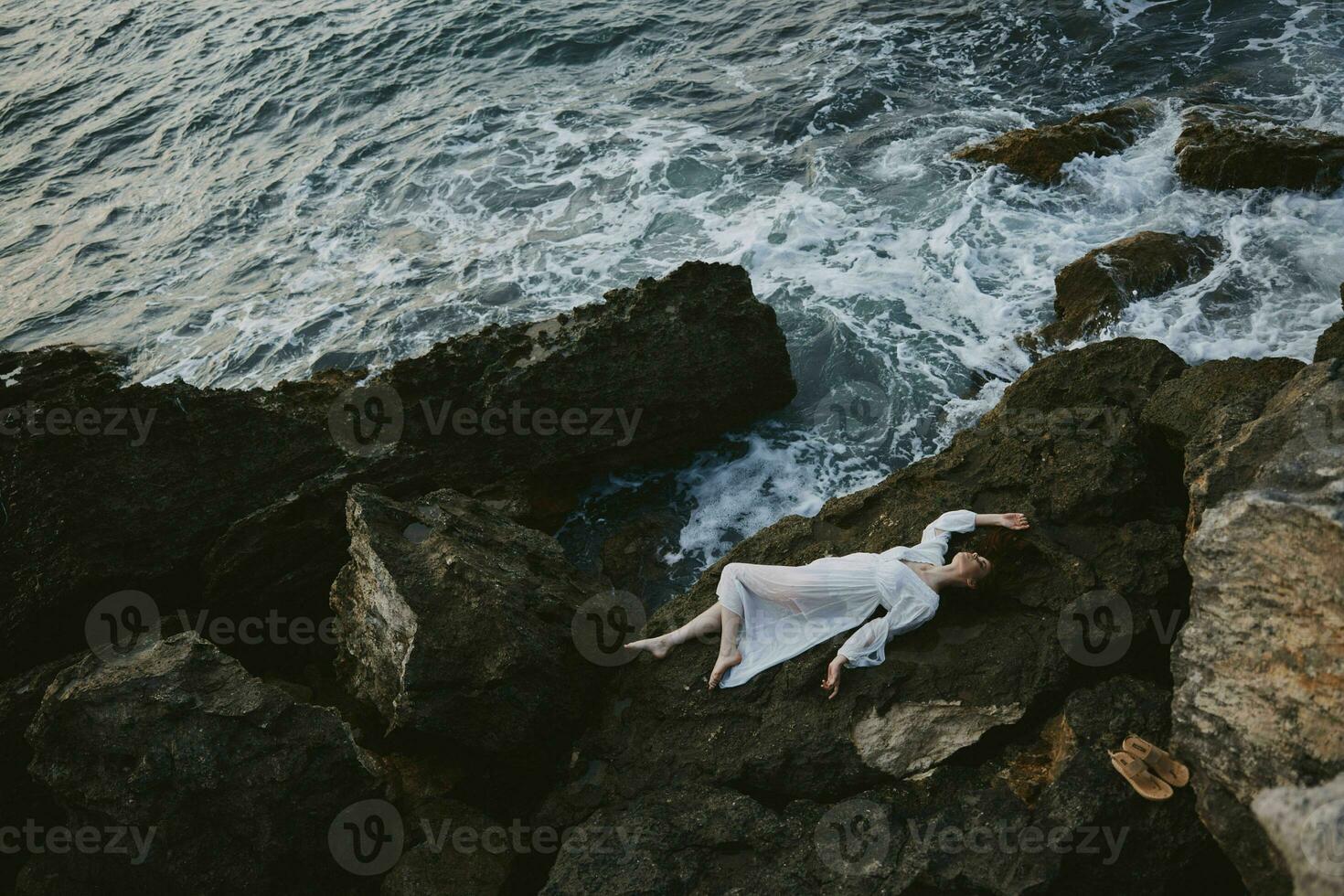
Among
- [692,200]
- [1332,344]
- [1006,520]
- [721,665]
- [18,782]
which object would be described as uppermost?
[1332,344]

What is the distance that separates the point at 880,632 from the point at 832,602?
46cm

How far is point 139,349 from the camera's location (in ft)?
46.9

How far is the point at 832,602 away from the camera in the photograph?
6.47m

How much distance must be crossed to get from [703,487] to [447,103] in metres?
13.3

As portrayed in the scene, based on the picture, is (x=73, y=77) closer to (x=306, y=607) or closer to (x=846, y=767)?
(x=306, y=607)

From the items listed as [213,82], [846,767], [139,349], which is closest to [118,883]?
[846,767]

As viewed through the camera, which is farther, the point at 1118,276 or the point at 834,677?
the point at 1118,276

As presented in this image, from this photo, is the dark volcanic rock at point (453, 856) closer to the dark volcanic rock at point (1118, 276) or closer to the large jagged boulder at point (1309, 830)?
the large jagged boulder at point (1309, 830)

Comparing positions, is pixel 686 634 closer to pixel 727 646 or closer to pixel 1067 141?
pixel 727 646

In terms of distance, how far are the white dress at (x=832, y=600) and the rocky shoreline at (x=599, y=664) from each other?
0.17 metres

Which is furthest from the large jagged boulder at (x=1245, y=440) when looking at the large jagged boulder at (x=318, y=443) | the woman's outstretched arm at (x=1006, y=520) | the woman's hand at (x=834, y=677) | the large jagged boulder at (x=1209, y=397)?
the large jagged boulder at (x=318, y=443)

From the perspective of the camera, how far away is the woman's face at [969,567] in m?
6.24

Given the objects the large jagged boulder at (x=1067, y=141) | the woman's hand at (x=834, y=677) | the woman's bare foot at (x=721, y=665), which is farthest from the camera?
the large jagged boulder at (x=1067, y=141)

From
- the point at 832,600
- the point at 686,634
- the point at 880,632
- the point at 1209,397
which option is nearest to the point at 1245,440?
the point at 1209,397
